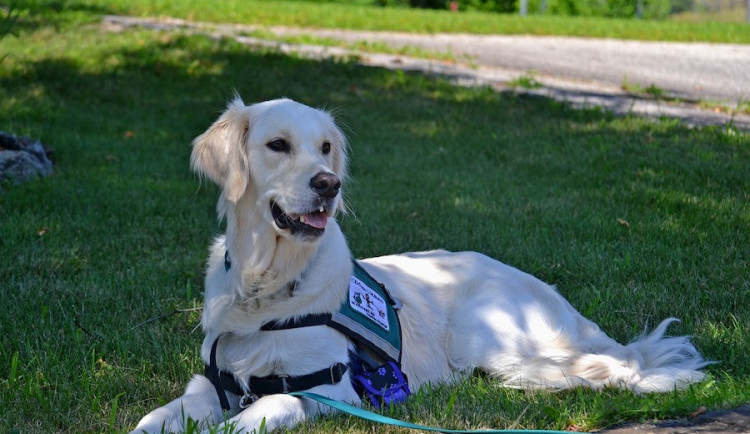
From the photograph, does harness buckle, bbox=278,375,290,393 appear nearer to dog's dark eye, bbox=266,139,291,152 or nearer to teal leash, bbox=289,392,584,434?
teal leash, bbox=289,392,584,434

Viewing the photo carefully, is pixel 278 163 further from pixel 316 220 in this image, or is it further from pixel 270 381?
pixel 270 381

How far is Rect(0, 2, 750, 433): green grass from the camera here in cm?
381

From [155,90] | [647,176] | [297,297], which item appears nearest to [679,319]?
[297,297]

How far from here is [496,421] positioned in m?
3.45

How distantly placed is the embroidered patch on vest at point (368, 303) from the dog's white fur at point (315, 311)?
0.07 metres

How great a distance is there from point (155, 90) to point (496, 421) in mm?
9087

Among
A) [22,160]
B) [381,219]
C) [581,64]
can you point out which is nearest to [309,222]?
[381,219]

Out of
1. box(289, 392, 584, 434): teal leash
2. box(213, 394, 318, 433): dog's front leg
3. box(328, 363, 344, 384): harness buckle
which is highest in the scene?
box(328, 363, 344, 384): harness buckle

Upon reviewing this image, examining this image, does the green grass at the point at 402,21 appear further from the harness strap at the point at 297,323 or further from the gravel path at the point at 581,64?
the harness strap at the point at 297,323

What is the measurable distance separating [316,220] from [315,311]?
0.39 metres

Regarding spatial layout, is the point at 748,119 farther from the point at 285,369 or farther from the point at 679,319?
the point at 285,369

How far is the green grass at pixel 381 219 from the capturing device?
3.81 meters

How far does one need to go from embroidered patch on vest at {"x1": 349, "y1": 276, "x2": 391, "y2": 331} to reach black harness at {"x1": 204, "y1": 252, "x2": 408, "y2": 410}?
1 centimetres

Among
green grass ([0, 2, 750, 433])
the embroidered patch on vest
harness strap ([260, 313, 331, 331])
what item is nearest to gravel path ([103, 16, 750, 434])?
Result: green grass ([0, 2, 750, 433])
